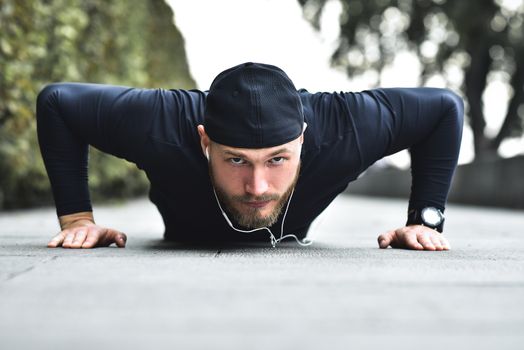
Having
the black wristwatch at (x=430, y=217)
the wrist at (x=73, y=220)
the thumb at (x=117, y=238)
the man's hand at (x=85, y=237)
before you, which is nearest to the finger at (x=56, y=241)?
the man's hand at (x=85, y=237)

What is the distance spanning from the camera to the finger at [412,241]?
3625 millimetres

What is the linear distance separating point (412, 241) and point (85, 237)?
5.75ft

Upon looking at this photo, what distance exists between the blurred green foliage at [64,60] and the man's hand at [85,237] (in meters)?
3.20

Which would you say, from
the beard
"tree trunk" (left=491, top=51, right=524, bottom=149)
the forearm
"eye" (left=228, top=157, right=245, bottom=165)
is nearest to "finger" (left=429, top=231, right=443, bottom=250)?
the forearm

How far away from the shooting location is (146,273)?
8.16ft

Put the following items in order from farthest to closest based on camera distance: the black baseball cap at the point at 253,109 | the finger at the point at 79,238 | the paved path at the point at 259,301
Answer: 1. the finger at the point at 79,238
2. the black baseball cap at the point at 253,109
3. the paved path at the point at 259,301

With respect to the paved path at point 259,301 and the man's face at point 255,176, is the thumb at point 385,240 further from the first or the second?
the man's face at point 255,176

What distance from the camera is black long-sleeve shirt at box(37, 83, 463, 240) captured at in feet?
11.2

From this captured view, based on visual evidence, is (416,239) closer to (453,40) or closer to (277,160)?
(277,160)

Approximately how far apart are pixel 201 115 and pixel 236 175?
52cm

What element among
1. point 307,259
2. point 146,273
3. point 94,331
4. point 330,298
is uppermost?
point 94,331

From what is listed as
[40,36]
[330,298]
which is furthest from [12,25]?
[330,298]

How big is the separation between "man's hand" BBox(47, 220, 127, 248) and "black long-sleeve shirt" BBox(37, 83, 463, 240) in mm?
106

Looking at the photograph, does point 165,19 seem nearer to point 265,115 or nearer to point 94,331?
point 265,115
